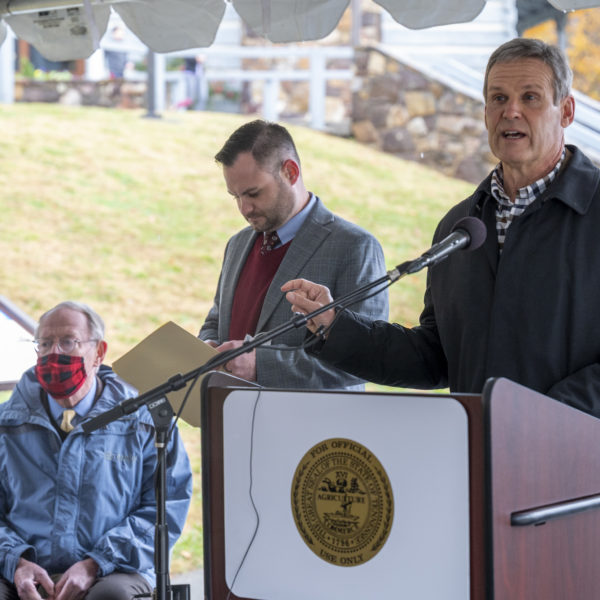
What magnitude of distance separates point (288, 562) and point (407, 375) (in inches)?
26.4

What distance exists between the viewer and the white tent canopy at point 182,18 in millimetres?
2760

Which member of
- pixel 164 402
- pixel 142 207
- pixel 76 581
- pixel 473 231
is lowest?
pixel 76 581

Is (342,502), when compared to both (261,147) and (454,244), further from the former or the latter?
(261,147)

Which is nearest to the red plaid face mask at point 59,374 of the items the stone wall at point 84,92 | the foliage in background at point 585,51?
the stone wall at point 84,92

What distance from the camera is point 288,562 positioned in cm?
172

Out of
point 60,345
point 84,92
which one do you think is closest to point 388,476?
point 60,345

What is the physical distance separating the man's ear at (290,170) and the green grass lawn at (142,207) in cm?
386

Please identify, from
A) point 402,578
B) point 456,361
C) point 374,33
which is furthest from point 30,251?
point 402,578

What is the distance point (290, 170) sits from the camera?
9.64 ft

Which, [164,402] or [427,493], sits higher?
[164,402]

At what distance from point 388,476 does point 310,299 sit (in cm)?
53

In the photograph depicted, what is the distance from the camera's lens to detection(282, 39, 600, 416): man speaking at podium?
6.59 ft

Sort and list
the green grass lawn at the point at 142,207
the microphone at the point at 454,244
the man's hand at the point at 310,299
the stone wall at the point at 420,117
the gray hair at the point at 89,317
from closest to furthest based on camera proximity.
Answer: the microphone at the point at 454,244, the man's hand at the point at 310,299, the gray hair at the point at 89,317, the green grass lawn at the point at 142,207, the stone wall at the point at 420,117

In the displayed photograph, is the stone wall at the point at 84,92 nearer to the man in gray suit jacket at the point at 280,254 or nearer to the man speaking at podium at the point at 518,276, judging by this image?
the man in gray suit jacket at the point at 280,254
